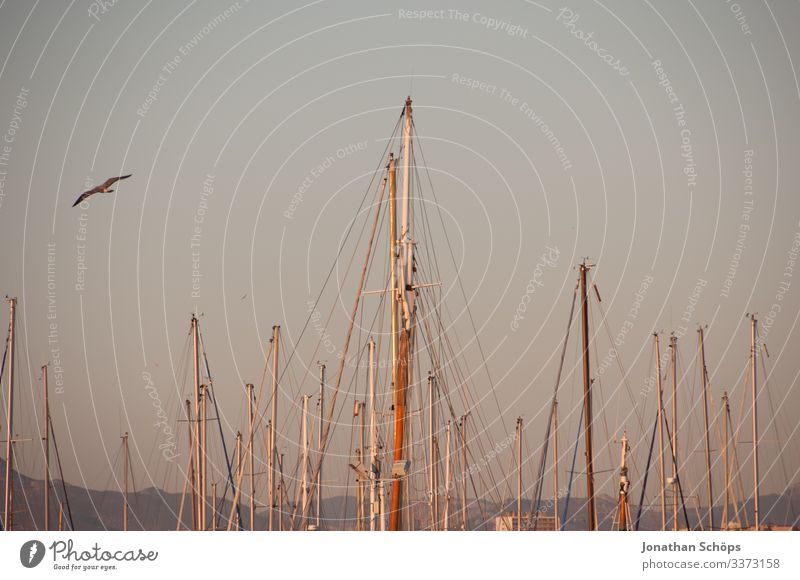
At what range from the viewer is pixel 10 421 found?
101 feet

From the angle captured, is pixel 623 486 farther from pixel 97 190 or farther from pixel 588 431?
pixel 97 190

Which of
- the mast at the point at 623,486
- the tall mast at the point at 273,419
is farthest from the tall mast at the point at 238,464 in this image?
the mast at the point at 623,486

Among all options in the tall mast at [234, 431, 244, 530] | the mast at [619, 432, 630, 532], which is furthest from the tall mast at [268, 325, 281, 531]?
the mast at [619, 432, 630, 532]

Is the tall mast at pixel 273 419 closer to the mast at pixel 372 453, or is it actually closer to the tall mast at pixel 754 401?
the mast at pixel 372 453

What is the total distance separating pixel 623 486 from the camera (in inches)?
1339

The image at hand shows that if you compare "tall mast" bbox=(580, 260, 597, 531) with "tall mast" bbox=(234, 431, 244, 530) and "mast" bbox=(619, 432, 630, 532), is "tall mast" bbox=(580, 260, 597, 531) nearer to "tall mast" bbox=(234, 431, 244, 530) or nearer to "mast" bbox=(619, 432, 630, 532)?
"mast" bbox=(619, 432, 630, 532)

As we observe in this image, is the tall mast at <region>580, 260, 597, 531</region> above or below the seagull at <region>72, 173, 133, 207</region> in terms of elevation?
below

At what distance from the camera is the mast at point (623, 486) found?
3376cm

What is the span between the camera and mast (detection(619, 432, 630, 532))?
33.8 meters

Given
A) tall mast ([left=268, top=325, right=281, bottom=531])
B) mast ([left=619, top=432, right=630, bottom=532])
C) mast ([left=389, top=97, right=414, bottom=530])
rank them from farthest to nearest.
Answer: tall mast ([left=268, top=325, right=281, bottom=531])
mast ([left=619, top=432, right=630, bottom=532])
mast ([left=389, top=97, right=414, bottom=530])

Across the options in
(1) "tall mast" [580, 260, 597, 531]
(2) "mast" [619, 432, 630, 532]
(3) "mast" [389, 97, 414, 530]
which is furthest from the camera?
(2) "mast" [619, 432, 630, 532]

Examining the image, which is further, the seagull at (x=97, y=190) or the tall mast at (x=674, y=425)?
the tall mast at (x=674, y=425)
